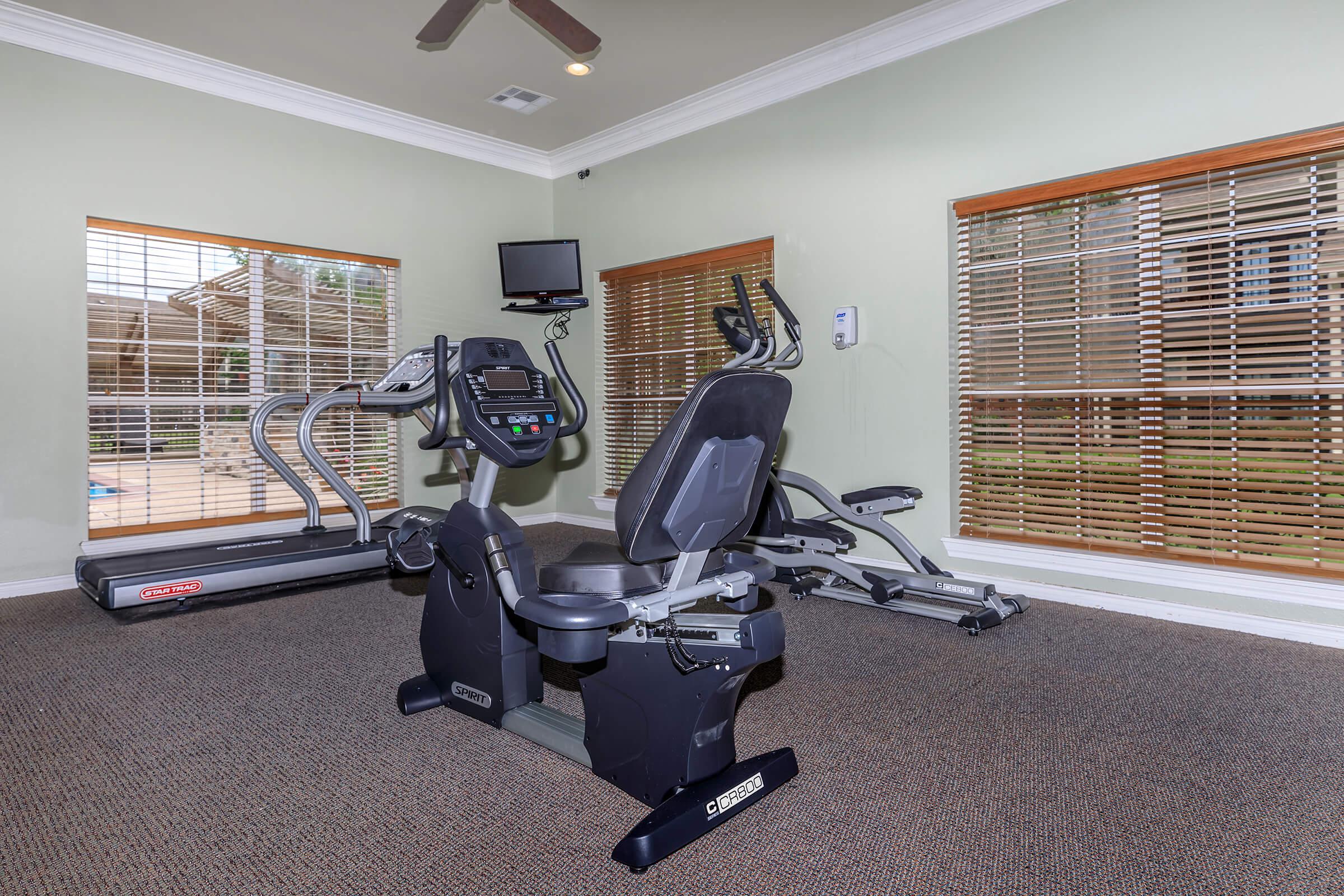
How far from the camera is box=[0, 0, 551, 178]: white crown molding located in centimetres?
385

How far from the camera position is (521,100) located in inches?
196

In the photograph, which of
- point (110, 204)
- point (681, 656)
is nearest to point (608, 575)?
point (681, 656)

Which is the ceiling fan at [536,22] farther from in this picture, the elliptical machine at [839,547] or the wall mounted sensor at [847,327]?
the wall mounted sensor at [847,327]

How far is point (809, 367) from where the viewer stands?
4.52 metres

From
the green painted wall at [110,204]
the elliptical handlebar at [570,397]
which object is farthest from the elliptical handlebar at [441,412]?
the green painted wall at [110,204]

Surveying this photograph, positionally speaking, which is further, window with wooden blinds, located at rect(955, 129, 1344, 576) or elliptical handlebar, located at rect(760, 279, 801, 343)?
elliptical handlebar, located at rect(760, 279, 801, 343)

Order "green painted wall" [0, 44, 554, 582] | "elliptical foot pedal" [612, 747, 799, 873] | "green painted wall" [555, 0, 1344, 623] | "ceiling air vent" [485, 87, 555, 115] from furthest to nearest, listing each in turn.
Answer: "ceiling air vent" [485, 87, 555, 115] < "green painted wall" [0, 44, 554, 582] < "green painted wall" [555, 0, 1344, 623] < "elliptical foot pedal" [612, 747, 799, 873]

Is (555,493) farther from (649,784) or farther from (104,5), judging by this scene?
(649,784)

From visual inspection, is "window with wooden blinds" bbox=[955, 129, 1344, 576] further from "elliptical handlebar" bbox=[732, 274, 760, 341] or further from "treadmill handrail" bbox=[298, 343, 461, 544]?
"treadmill handrail" bbox=[298, 343, 461, 544]

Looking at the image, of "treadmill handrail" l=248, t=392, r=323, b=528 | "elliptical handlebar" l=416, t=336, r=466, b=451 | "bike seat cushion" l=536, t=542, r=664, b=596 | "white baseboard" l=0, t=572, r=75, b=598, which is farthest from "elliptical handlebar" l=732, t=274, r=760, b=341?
"white baseboard" l=0, t=572, r=75, b=598

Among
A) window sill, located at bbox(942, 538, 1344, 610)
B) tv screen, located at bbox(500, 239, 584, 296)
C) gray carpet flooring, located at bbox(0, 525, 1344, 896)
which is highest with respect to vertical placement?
tv screen, located at bbox(500, 239, 584, 296)

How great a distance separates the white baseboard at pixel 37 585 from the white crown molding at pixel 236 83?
9.23 feet

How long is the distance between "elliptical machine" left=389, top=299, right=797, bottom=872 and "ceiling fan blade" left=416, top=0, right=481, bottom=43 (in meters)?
1.84

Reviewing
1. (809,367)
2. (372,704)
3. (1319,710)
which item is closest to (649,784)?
(372,704)
